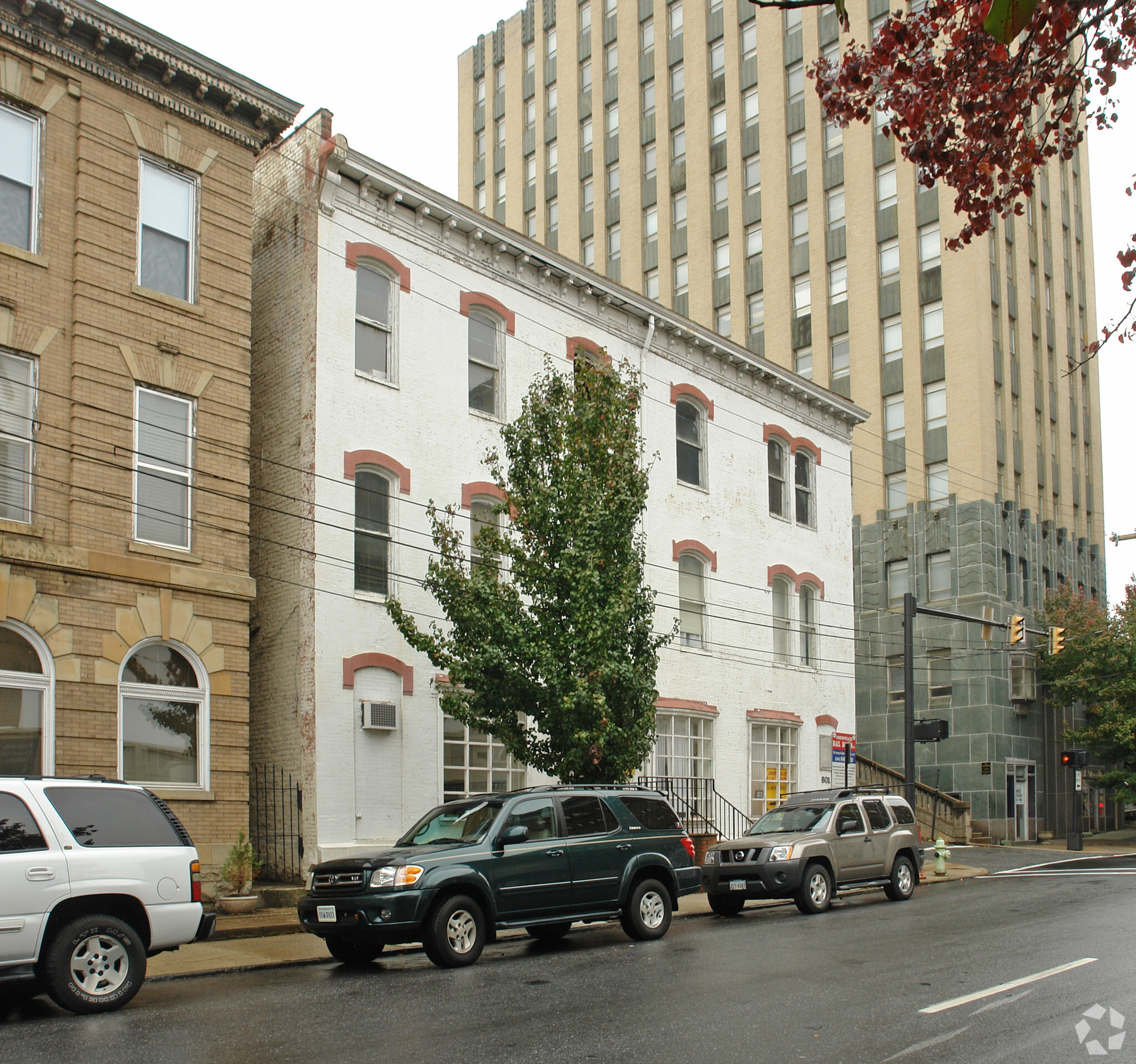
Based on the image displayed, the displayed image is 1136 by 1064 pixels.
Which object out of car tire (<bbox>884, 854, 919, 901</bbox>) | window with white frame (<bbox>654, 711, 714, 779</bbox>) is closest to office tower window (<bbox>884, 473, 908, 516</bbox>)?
window with white frame (<bbox>654, 711, 714, 779</bbox>)

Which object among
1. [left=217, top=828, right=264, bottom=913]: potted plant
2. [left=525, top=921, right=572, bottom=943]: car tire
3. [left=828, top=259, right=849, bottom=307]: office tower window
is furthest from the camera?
[left=828, top=259, right=849, bottom=307]: office tower window

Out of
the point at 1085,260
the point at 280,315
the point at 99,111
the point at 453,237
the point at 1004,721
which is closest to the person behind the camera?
the point at 99,111

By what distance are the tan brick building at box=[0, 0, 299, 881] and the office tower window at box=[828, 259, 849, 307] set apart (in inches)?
1206

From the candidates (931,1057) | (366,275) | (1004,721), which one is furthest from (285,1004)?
(1004,721)

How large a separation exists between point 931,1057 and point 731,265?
43741 millimetres

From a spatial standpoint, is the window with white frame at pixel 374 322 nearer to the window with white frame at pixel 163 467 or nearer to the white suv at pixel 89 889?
the window with white frame at pixel 163 467

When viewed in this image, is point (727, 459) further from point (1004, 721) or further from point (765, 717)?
point (1004, 721)

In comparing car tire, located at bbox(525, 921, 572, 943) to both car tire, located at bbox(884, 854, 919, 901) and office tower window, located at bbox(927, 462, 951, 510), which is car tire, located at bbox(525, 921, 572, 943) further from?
office tower window, located at bbox(927, 462, 951, 510)

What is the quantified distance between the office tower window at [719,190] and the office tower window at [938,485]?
14637 millimetres

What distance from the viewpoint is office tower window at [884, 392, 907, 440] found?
141ft

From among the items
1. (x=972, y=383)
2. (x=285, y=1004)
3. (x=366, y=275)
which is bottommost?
(x=285, y=1004)

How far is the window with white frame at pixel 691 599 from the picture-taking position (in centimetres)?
2588

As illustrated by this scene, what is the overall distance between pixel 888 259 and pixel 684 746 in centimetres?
2559

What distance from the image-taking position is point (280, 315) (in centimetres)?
2023
